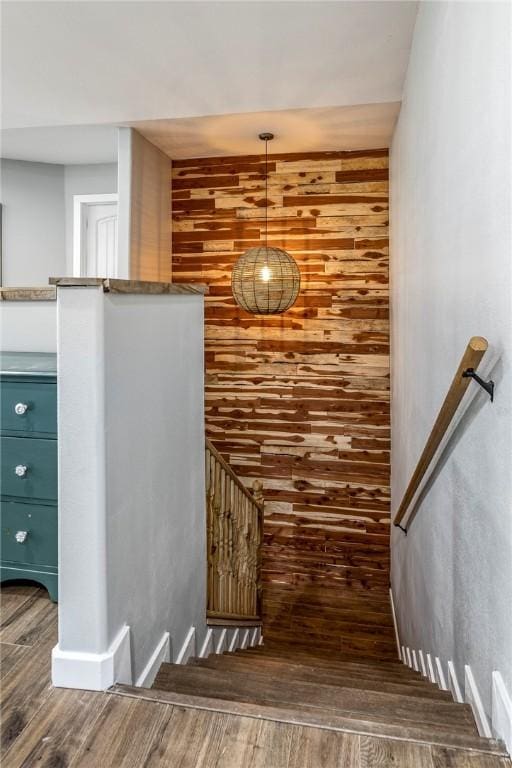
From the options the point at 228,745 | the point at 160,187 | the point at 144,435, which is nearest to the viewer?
the point at 228,745

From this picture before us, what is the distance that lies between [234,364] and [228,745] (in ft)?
11.5

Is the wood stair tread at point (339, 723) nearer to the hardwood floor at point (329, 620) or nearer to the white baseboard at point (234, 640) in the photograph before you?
the white baseboard at point (234, 640)

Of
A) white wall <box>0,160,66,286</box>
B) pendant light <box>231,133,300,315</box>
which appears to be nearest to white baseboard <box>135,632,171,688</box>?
pendant light <box>231,133,300,315</box>

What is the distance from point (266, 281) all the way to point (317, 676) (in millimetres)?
2614

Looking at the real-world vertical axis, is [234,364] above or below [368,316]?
below

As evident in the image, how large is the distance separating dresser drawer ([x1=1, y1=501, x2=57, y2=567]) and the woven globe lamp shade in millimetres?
2417

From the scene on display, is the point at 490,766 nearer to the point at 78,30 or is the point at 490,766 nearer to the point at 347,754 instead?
the point at 347,754

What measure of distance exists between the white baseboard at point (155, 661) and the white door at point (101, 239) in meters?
3.42

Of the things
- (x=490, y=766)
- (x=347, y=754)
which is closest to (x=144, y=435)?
(x=347, y=754)

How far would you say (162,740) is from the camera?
1.29m

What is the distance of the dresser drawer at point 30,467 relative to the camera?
6.54ft

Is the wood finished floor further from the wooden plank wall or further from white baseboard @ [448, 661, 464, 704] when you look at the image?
the wooden plank wall

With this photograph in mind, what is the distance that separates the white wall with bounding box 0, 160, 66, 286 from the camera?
4.64m

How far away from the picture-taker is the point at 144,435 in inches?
72.3
